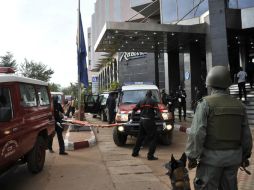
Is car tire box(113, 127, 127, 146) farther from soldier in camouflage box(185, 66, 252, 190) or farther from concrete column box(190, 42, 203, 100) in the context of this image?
concrete column box(190, 42, 203, 100)

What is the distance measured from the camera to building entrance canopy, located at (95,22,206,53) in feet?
66.8

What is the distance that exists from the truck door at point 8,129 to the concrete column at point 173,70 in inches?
905

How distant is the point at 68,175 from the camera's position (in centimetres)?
801

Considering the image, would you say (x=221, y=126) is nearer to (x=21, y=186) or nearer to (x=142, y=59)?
(x=21, y=186)

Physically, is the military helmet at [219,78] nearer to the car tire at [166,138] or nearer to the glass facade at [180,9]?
the car tire at [166,138]

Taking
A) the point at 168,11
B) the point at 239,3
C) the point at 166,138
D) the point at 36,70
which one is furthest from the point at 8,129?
the point at 36,70

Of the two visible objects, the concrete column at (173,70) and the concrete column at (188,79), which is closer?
the concrete column at (188,79)

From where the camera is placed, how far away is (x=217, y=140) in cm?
377

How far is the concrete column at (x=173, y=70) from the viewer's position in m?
28.9

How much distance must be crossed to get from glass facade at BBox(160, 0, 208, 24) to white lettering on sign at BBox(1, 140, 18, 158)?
760 inches

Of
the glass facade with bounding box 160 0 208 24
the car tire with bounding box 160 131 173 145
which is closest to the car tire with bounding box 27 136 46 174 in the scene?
the car tire with bounding box 160 131 173 145

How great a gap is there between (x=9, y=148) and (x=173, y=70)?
2366 cm

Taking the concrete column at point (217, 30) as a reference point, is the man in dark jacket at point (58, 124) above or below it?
below

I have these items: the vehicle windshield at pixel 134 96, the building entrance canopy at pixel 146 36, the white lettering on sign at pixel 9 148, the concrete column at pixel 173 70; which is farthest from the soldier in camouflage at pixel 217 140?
the concrete column at pixel 173 70
